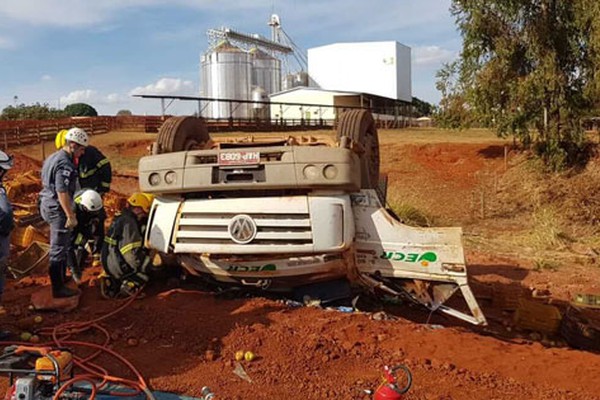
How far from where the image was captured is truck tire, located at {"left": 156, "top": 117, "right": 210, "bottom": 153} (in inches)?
234

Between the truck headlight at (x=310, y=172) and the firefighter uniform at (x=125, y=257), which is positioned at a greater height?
the truck headlight at (x=310, y=172)

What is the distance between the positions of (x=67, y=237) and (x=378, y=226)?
9.44ft

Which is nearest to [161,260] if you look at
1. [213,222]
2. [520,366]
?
[213,222]

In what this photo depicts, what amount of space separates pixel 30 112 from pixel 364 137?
4908 cm

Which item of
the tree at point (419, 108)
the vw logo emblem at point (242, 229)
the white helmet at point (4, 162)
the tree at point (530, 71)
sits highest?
the tree at point (419, 108)

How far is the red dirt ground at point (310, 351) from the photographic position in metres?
3.79

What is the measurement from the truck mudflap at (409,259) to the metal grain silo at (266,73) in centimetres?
5300

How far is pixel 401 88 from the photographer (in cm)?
6172

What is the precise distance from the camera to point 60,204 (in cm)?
561

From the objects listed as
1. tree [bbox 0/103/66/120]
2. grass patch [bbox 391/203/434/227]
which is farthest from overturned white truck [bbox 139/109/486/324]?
tree [bbox 0/103/66/120]

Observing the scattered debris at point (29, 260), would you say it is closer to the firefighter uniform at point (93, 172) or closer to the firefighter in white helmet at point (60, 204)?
the firefighter uniform at point (93, 172)

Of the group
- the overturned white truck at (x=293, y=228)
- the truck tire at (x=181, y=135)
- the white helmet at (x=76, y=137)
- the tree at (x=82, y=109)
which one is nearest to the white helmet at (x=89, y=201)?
the white helmet at (x=76, y=137)

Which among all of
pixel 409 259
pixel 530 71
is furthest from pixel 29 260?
pixel 530 71

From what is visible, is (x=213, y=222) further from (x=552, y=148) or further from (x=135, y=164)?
(x=135, y=164)
